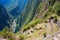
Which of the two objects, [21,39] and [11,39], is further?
[21,39]

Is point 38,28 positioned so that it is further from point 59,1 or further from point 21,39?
point 59,1

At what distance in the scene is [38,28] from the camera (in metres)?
66.9

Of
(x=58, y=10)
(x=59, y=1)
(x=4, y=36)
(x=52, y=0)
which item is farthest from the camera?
(x=52, y=0)

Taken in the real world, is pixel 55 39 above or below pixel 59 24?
below

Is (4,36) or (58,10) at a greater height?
(58,10)

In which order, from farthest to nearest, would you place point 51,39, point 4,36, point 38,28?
1. point 38,28
2. point 51,39
3. point 4,36

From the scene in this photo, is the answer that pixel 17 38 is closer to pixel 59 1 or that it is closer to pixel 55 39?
pixel 55 39

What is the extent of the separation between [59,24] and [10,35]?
2759cm

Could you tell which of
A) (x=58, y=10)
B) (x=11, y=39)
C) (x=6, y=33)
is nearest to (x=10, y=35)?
(x=6, y=33)

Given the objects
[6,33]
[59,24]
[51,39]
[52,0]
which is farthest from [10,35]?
[52,0]

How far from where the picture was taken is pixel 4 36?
35438 millimetres

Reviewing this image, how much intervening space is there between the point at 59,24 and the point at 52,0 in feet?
193

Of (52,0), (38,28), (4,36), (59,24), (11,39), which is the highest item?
(52,0)

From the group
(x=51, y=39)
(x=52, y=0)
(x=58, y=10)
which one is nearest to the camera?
(x=51, y=39)
